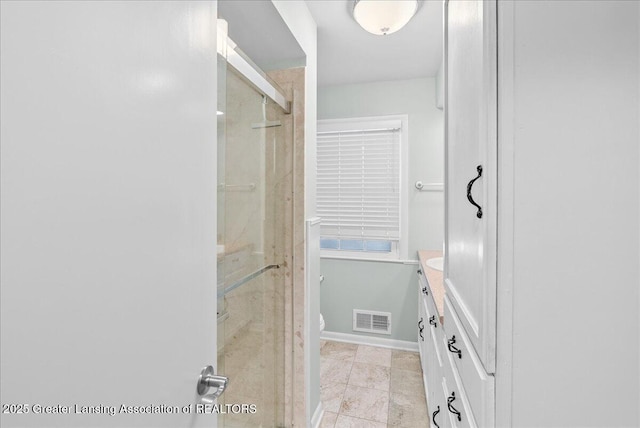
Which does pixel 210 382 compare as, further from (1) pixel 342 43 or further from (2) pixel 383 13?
(1) pixel 342 43

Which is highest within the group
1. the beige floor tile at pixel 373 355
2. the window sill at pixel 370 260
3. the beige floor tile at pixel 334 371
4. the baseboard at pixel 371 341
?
the window sill at pixel 370 260

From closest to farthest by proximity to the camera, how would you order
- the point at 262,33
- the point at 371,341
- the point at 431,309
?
1. the point at 262,33
2. the point at 431,309
3. the point at 371,341

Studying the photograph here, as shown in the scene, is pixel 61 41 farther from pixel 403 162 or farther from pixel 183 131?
pixel 403 162

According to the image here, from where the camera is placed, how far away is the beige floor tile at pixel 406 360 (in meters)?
2.65

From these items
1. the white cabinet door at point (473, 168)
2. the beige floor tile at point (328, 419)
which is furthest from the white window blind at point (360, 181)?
the white cabinet door at point (473, 168)

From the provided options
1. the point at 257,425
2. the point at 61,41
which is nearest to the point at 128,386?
the point at 61,41

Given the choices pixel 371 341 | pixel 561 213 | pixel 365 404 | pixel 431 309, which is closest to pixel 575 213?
pixel 561 213

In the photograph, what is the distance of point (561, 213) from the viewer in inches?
24.5

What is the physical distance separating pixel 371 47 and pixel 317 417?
2.51 m

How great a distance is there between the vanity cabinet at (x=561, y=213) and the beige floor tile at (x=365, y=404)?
165cm

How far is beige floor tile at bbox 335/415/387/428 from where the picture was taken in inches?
77.2

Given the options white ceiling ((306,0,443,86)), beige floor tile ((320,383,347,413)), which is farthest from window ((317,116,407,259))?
beige floor tile ((320,383,347,413))

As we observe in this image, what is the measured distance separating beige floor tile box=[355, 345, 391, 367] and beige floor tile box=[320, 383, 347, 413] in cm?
43

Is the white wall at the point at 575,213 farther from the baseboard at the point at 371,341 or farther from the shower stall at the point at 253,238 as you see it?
the baseboard at the point at 371,341
